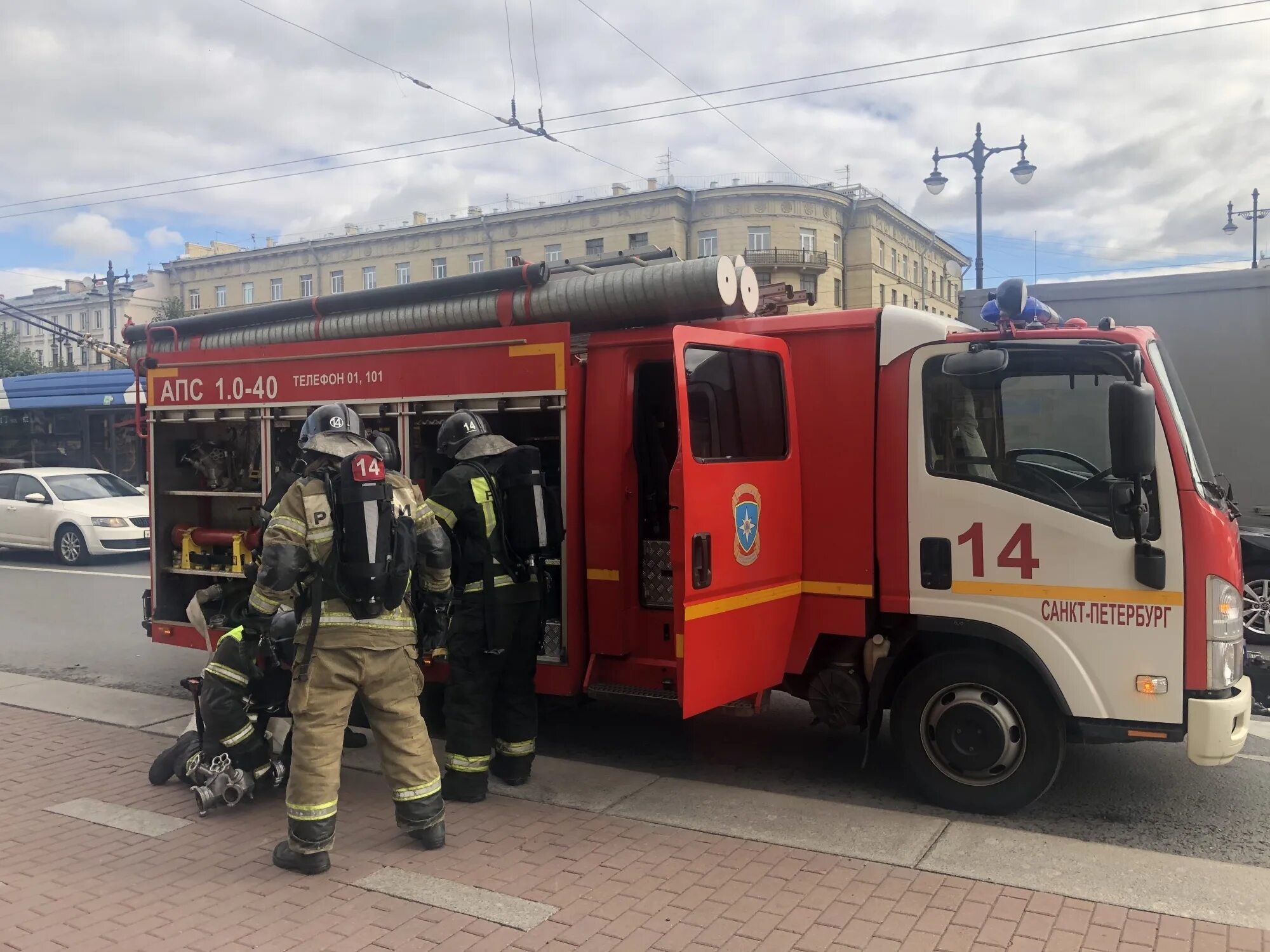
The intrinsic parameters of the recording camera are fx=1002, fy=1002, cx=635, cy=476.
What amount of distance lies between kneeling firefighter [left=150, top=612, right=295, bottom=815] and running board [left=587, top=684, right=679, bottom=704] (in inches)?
67.7

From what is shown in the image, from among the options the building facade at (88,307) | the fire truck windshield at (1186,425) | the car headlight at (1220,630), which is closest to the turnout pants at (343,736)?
the car headlight at (1220,630)

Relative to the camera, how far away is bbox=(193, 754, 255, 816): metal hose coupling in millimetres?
5055

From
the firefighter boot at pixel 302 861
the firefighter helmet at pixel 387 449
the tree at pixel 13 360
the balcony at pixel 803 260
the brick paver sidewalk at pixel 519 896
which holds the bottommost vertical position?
the brick paver sidewalk at pixel 519 896

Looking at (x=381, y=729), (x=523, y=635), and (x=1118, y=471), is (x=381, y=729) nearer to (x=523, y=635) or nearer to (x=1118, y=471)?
(x=523, y=635)

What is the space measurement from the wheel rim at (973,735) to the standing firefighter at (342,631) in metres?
2.45

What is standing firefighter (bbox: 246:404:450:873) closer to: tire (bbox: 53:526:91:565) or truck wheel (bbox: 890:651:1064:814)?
truck wheel (bbox: 890:651:1064:814)

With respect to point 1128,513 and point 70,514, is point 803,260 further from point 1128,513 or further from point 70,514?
point 1128,513

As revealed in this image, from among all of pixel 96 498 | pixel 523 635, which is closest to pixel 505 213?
pixel 96 498

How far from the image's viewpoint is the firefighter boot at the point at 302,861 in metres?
4.33

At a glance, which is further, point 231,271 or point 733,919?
point 231,271

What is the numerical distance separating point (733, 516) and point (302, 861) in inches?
97.8

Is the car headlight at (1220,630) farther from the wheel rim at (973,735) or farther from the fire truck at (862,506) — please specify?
the wheel rim at (973,735)

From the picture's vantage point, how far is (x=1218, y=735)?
438 cm

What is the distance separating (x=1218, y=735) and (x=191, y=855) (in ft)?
15.2
